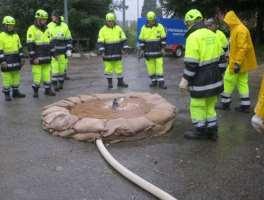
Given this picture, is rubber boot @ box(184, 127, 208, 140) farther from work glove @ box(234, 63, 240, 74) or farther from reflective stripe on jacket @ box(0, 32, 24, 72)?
reflective stripe on jacket @ box(0, 32, 24, 72)

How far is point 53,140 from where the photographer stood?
8109 millimetres

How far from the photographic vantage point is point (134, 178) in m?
5.96

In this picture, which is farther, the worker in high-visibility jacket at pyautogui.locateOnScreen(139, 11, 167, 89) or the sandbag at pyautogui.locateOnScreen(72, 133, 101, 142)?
the worker in high-visibility jacket at pyautogui.locateOnScreen(139, 11, 167, 89)

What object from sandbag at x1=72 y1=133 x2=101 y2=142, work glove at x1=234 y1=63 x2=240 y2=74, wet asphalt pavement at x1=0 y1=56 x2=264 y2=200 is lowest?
wet asphalt pavement at x1=0 y1=56 x2=264 y2=200

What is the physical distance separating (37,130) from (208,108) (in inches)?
120

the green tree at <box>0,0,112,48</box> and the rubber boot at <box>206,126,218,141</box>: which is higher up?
the green tree at <box>0,0,112,48</box>

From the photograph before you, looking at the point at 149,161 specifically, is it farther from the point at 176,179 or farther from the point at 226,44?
the point at 226,44

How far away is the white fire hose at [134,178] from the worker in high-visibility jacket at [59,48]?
6274 millimetres

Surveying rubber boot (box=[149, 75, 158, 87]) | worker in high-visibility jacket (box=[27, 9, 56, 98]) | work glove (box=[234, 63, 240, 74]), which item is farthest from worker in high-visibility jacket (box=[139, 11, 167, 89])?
work glove (box=[234, 63, 240, 74])

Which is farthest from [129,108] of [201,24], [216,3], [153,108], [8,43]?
[216,3]

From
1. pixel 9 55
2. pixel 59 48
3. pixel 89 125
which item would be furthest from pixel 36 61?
pixel 89 125

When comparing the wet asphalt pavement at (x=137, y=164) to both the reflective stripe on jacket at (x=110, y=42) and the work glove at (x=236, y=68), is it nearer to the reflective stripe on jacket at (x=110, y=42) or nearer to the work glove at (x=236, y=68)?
the work glove at (x=236, y=68)

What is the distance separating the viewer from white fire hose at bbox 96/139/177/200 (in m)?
5.42

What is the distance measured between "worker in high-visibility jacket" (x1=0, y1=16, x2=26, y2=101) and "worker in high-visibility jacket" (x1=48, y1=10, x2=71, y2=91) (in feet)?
4.33
